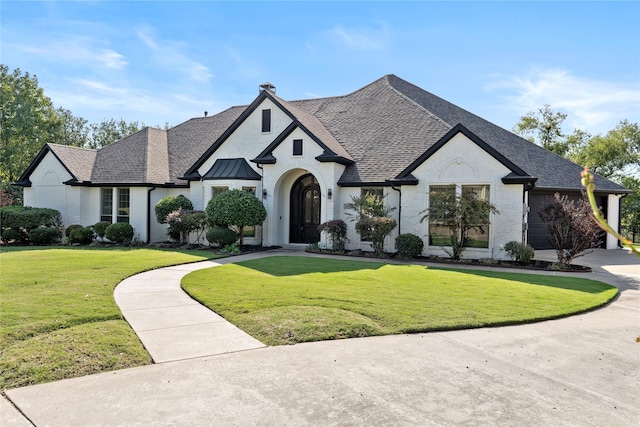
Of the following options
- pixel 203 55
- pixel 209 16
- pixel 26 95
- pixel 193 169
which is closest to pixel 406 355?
pixel 209 16

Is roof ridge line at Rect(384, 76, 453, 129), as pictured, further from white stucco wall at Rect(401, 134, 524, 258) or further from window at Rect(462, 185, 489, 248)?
window at Rect(462, 185, 489, 248)

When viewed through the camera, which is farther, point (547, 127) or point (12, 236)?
point (547, 127)

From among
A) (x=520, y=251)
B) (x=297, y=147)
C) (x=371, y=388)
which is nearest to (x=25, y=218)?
(x=297, y=147)

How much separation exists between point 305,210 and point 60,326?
1385cm

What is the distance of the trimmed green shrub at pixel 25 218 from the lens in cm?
2005

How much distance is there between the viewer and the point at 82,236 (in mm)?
19625

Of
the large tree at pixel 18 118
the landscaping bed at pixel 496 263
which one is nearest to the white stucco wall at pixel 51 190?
the large tree at pixel 18 118

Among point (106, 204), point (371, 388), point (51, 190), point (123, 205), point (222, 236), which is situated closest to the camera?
point (371, 388)

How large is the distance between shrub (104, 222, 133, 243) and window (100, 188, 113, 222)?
205 cm

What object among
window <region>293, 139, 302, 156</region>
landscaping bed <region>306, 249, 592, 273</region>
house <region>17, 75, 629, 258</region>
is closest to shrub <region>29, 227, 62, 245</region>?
house <region>17, 75, 629, 258</region>

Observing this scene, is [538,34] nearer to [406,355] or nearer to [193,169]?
[406,355]

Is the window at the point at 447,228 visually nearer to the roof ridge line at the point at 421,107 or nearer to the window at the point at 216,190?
the roof ridge line at the point at 421,107

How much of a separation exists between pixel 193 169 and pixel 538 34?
54.7 ft

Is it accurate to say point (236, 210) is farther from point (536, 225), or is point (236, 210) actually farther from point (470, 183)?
point (536, 225)
